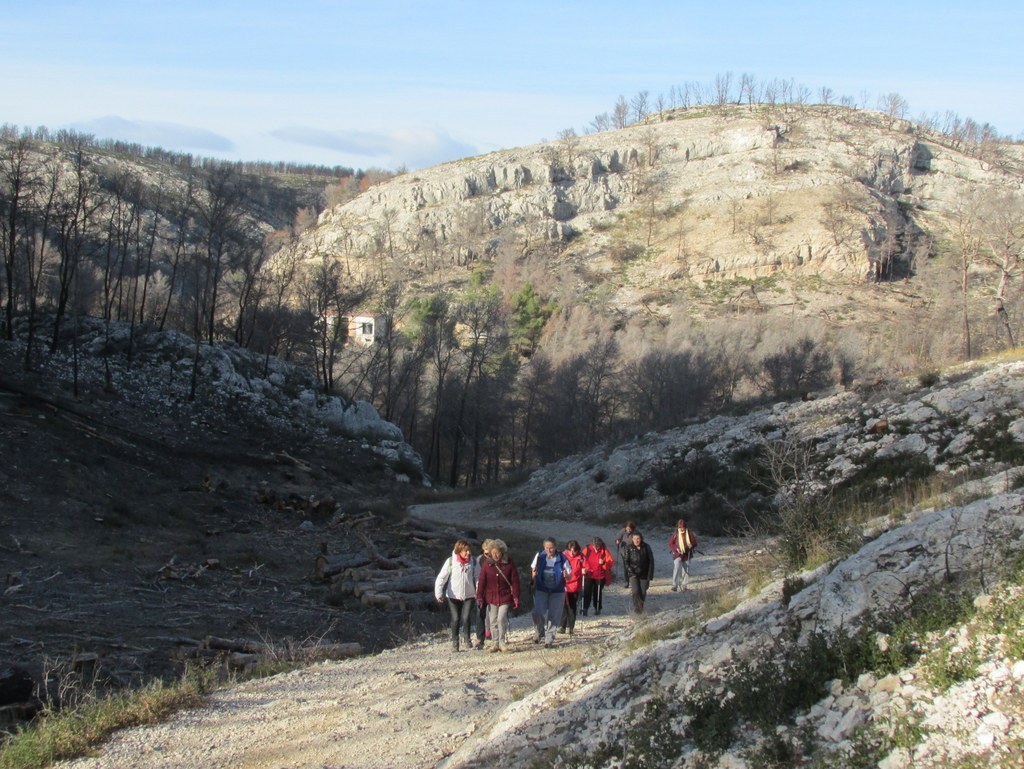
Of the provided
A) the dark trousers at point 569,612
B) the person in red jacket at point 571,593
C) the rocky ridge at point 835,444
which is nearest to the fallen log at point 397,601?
the person in red jacket at point 571,593

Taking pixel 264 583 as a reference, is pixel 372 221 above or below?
above

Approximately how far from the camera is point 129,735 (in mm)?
7516

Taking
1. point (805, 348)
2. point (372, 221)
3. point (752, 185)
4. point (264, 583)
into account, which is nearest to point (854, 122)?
point (752, 185)

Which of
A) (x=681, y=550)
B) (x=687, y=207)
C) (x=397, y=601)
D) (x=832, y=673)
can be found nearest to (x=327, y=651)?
(x=397, y=601)

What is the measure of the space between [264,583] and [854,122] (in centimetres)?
12378

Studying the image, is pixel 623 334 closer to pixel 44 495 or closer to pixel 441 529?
pixel 441 529

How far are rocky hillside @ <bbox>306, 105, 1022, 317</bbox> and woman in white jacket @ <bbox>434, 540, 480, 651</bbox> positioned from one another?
6864 centimetres

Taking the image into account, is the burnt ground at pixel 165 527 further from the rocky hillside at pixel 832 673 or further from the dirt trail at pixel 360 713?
the rocky hillside at pixel 832 673

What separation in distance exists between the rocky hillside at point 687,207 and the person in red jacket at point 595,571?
66.3 metres

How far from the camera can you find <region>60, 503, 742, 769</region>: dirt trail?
23.2ft

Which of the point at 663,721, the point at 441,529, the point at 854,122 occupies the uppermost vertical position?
the point at 854,122

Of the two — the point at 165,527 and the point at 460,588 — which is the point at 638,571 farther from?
the point at 165,527

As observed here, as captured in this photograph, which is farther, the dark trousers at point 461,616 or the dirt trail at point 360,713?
the dark trousers at point 461,616

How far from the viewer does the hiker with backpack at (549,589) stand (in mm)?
10328
